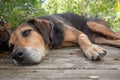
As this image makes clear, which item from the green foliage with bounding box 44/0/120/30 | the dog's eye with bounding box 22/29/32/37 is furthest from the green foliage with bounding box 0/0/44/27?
the green foliage with bounding box 44/0/120/30

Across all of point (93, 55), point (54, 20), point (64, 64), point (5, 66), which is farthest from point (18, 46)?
point (54, 20)

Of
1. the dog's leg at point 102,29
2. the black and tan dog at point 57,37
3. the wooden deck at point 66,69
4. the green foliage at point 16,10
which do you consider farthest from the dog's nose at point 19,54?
the dog's leg at point 102,29

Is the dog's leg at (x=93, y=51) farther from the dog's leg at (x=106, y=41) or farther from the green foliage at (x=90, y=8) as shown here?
the green foliage at (x=90, y=8)

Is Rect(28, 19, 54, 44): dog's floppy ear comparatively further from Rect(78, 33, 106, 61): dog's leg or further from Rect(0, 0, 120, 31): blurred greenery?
Rect(0, 0, 120, 31): blurred greenery

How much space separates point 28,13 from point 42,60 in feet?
6.13

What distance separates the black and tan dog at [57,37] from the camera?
14.7 ft

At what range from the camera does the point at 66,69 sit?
4.10 m

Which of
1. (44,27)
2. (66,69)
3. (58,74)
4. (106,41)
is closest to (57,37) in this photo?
(44,27)

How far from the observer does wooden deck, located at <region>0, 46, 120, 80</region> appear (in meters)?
3.73

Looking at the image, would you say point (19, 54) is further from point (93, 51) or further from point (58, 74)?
point (93, 51)

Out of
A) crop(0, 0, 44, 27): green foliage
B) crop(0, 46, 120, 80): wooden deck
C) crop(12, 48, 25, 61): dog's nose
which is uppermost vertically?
Result: crop(0, 0, 44, 27): green foliage

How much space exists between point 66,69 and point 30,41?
2.73 feet

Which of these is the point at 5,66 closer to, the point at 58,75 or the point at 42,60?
the point at 42,60

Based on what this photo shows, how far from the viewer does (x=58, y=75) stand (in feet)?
12.5
